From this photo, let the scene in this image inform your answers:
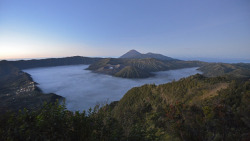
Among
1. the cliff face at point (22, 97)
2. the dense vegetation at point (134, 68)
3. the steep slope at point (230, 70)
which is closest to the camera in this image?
the cliff face at point (22, 97)

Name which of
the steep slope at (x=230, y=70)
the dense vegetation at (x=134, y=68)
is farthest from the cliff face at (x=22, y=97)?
the steep slope at (x=230, y=70)

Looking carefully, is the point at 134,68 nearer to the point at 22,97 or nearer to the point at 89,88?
the point at 89,88

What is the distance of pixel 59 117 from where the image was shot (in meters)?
3.84

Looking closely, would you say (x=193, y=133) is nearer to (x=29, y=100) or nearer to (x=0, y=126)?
(x=0, y=126)

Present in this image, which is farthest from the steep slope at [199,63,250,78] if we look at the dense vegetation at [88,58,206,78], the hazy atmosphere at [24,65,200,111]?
the dense vegetation at [88,58,206,78]

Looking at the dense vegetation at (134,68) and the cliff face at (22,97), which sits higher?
the dense vegetation at (134,68)

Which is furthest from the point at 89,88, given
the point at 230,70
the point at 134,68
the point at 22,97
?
the point at 230,70

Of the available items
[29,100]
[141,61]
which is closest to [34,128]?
[29,100]

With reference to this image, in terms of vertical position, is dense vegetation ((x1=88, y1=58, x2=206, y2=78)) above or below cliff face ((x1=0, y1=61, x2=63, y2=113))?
above

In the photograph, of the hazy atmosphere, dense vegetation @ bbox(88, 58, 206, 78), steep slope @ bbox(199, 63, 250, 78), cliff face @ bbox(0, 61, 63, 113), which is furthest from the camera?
dense vegetation @ bbox(88, 58, 206, 78)

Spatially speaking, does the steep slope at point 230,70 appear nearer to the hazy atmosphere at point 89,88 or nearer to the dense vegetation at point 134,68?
the hazy atmosphere at point 89,88

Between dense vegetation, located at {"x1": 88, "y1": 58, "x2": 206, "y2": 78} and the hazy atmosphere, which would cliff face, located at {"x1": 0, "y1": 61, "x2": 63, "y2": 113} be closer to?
the hazy atmosphere

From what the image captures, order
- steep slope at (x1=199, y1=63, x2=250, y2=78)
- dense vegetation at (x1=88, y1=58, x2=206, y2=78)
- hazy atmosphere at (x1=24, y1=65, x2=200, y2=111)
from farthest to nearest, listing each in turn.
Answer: dense vegetation at (x1=88, y1=58, x2=206, y2=78), steep slope at (x1=199, y1=63, x2=250, y2=78), hazy atmosphere at (x1=24, y1=65, x2=200, y2=111)

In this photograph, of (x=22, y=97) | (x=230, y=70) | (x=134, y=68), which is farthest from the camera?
(x=134, y=68)
